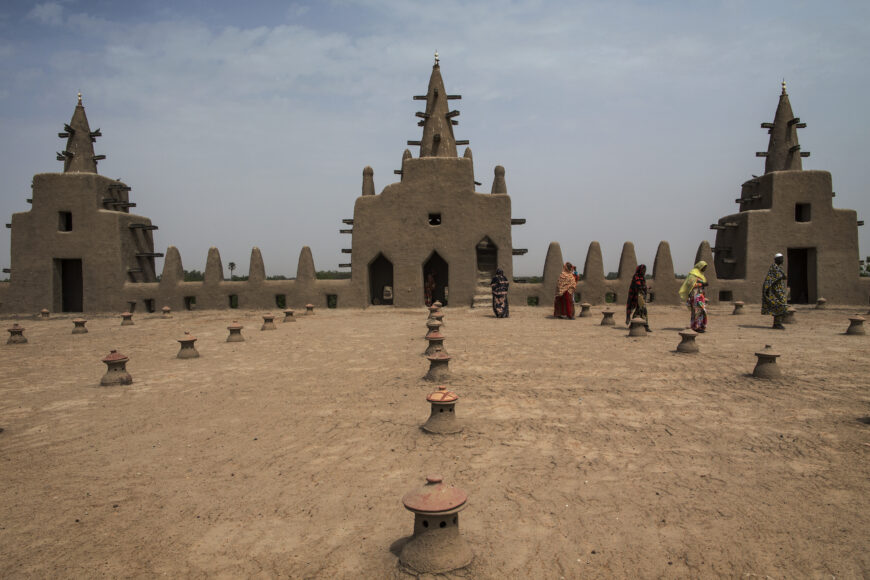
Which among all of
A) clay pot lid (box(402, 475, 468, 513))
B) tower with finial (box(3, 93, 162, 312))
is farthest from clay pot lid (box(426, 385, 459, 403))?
tower with finial (box(3, 93, 162, 312))

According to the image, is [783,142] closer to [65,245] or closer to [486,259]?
[486,259]

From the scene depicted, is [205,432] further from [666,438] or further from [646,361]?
[646,361]

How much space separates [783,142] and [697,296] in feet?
42.8

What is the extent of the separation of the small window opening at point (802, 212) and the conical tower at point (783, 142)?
140 cm

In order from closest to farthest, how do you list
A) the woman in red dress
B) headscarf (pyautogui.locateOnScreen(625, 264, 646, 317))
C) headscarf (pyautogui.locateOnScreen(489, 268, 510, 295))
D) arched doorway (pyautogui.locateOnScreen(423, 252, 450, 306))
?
headscarf (pyautogui.locateOnScreen(625, 264, 646, 317))
the woman in red dress
headscarf (pyautogui.locateOnScreen(489, 268, 510, 295))
arched doorway (pyautogui.locateOnScreen(423, 252, 450, 306))

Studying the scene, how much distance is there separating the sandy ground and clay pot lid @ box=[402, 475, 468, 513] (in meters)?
0.36

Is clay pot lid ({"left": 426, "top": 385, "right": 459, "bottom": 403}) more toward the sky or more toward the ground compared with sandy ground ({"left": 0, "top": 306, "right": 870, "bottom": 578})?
more toward the sky

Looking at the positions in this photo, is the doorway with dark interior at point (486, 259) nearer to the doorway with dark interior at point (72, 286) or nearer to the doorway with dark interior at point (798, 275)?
the doorway with dark interior at point (798, 275)

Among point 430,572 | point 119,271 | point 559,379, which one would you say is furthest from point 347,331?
point 119,271

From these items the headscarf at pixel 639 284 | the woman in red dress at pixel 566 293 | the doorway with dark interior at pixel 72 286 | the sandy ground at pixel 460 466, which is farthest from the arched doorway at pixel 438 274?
the doorway with dark interior at pixel 72 286

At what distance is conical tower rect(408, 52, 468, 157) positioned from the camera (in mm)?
19359

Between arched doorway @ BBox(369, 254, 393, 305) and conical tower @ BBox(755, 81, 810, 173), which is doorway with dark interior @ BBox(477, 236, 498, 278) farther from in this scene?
conical tower @ BBox(755, 81, 810, 173)

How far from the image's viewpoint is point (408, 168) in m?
18.5

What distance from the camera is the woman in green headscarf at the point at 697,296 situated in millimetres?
10984
